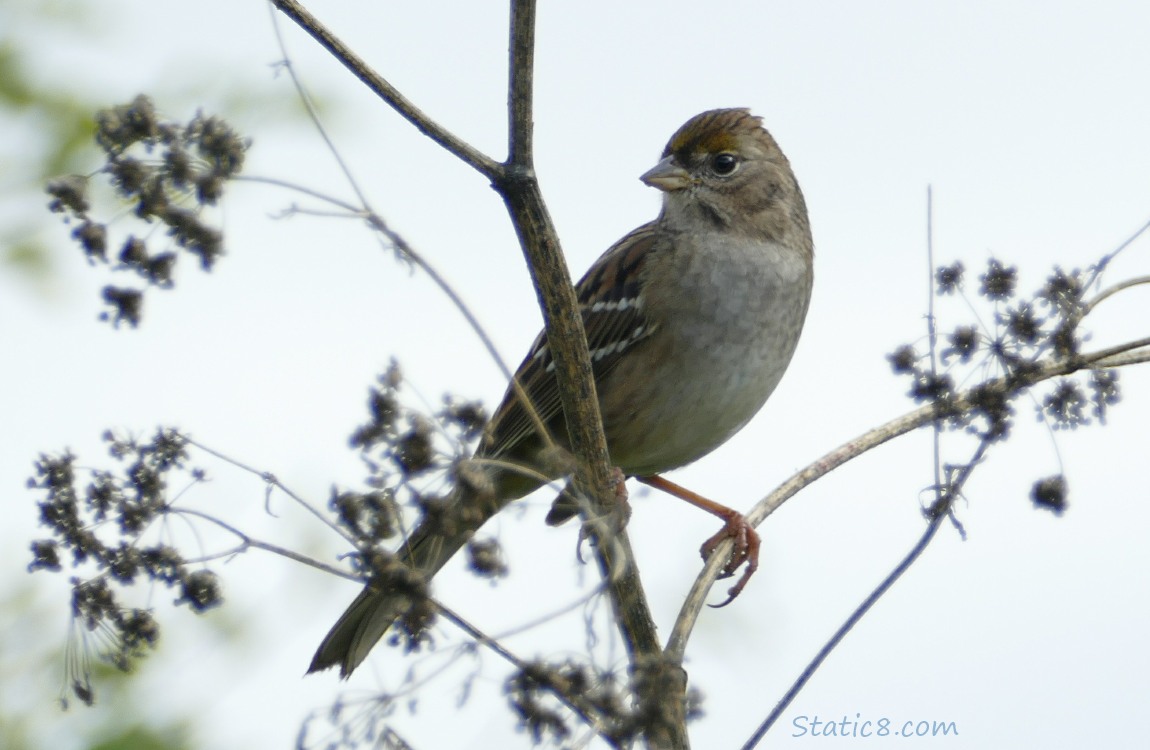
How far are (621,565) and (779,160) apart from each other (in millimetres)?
3530

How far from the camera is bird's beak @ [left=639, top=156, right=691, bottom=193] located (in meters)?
4.91

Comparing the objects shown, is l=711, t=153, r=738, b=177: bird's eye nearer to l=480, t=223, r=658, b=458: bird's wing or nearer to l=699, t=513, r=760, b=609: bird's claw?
l=480, t=223, r=658, b=458: bird's wing

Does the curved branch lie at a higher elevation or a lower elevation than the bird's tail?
higher

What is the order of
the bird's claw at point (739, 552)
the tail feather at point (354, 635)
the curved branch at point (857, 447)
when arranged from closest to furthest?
the curved branch at point (857, 447) → the tail feather at point (354, 635) → the bird's claw at point (739, 552)

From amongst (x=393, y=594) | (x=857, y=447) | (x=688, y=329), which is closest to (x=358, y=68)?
(x=393, y=594)

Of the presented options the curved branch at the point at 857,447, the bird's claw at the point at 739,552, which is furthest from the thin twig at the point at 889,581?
the bird's claw at the point at 739,552

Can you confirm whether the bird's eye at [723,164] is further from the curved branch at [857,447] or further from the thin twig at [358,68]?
the thin twig at [358,68]

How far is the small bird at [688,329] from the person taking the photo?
4523 millimetres

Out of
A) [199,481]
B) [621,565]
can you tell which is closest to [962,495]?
[621,565]

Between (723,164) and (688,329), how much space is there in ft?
2.70

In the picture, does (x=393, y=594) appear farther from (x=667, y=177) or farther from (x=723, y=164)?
(x=723, y=164)

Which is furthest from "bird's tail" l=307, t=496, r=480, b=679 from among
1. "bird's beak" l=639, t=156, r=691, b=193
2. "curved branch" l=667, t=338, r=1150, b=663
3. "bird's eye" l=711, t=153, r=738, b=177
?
"bird's eye" l=711, t=153, r=738, b=177

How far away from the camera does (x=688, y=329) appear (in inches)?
180

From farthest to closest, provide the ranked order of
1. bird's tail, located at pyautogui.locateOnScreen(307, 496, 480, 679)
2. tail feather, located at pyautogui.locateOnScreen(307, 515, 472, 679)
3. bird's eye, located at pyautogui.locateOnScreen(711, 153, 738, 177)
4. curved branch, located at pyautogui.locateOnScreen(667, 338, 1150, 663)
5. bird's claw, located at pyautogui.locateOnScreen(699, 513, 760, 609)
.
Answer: bird's eye, located at pyautogui.locateOnScreen(711, 153, 738, 177)
bird's claw, located at pyautogui.locateOnScreen(699, 513, 760, 609)
tail feather, located at pyautogui.locateOnScreen(307, 515, 472, 679)
curved branch, located at pyautogui.locateOnScreen(667, 338, 1150, 663)
bird's tail, located at pyautogui.locateOnScreen(307, 496, 480, 679)
